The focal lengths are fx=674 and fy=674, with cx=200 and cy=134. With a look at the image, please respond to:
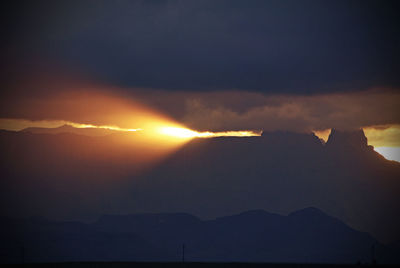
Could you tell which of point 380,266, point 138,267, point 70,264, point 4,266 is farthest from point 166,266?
point 380,266

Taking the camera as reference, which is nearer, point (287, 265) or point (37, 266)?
point (37, 266)

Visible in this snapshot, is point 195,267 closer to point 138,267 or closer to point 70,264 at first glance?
point 138,267

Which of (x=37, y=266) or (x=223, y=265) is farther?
(x=223, y=265)

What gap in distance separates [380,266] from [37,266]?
62460 millimetres

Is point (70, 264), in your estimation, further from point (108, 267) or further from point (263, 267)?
point (263, 267)

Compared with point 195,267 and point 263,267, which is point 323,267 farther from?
point 195,267

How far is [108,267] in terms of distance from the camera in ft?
386

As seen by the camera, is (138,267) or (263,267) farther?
(263,267)

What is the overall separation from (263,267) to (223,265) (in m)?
8.27

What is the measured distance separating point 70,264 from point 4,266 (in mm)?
12294

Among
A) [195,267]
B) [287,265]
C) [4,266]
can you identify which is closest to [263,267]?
[287,265]

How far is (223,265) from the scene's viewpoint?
129 metres

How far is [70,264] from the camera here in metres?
121

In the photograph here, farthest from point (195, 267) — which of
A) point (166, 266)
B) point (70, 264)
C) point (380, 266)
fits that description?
point (380, 266)
